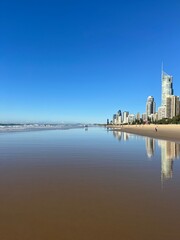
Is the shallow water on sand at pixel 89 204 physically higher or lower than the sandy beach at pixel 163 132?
lower

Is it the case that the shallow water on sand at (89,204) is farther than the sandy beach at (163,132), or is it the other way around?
the sandy beach at (163,132)

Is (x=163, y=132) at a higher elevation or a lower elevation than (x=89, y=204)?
higher

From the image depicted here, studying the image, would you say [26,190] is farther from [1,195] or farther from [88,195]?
[88,195]

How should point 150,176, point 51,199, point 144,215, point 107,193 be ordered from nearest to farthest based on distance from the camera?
point 144,215 → point 51,199 → point 107,193 → point 150,176

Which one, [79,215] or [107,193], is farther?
[107,193]

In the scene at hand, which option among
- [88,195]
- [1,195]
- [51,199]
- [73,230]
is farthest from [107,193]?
[1,195]

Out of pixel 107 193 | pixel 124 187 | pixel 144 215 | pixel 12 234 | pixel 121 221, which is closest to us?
pixel 12 234

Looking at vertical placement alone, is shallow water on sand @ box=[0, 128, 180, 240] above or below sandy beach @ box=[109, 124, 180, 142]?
below

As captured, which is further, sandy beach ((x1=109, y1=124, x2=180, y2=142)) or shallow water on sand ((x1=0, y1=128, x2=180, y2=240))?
sandy beach ((x1=109, y1=124, x2=180, y2=142))

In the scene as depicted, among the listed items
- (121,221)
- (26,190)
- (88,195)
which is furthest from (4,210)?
(121,221)

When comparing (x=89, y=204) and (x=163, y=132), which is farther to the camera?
(x=163, y=132)

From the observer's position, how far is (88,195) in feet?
25.2

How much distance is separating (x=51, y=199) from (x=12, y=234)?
91.8 inches

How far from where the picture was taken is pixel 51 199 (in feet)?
23.7
